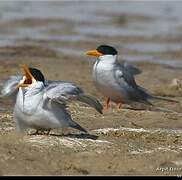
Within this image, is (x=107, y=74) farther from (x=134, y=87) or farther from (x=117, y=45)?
(x=117, y=45)

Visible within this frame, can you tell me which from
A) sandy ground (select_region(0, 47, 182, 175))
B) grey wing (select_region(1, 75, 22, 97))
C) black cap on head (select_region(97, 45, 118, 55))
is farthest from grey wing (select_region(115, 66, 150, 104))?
grey wing (select_region(1, 75, 22, 97))

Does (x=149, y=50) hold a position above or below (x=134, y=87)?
below

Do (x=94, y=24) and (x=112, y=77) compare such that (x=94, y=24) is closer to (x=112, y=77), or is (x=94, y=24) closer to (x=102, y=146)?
(x=112, y=77)

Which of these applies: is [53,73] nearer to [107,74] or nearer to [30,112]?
[107,74]

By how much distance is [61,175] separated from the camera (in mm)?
6398

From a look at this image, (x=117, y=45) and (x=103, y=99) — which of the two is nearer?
(x=103, y=99)

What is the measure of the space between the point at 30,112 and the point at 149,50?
11.5 meters

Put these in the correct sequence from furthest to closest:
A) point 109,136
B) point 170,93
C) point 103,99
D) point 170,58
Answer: point 170,58 < point 170,93 < point 103,99 < point 109,136

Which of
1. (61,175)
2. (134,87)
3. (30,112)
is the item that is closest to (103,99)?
(134,87)

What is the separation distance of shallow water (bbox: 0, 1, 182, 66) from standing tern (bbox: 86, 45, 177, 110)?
5.85 meters

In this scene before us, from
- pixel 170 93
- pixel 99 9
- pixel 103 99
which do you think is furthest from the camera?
pixel 99 9

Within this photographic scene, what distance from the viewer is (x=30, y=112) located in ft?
23.9

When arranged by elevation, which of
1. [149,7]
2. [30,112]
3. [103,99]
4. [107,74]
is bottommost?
[149,7]

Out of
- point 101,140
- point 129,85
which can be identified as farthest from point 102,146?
point 129,85
